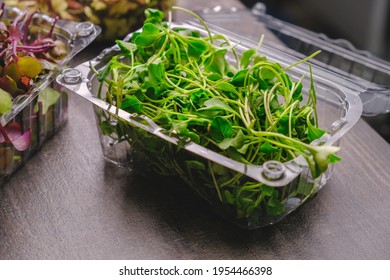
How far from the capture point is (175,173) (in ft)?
2.27

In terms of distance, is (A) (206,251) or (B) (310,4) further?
(B) (310,4)

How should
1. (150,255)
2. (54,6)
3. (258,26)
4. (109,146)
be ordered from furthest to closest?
(258,26), (54,6), (109,146), (150,255)

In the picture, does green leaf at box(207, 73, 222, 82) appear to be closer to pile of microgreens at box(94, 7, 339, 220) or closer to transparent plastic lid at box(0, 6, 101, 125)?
pile of microgreens at box(94, 7, 339, 220)

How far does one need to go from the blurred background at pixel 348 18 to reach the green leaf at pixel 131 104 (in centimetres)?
99

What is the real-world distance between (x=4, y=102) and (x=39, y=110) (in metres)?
0.09

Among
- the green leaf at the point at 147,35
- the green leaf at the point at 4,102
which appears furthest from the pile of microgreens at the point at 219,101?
the green leaf at the point at 4,102

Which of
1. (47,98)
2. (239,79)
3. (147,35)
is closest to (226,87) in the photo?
(239,79)

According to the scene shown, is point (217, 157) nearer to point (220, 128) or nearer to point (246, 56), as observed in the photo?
point (220, 128)

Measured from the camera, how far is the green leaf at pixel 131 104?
0.67m

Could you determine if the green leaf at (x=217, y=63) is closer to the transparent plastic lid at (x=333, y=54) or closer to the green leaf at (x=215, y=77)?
the green leaf at (x=215, y=77)

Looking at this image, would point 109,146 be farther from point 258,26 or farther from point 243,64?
point 258,26

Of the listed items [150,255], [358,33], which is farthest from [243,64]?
[358,33]

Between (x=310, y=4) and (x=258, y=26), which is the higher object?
(x=258, y=26)

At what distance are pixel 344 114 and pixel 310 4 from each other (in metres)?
1.44
